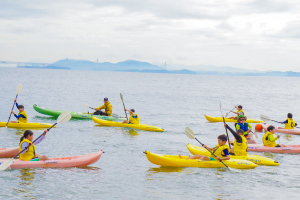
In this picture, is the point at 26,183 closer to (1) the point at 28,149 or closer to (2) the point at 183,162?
(1) the point at 28,149

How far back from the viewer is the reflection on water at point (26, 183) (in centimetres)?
888

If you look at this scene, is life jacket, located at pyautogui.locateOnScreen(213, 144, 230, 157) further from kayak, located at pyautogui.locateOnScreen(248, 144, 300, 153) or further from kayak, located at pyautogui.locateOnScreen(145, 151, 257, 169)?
kayak, located at pyautogui.locateOnScreen(248, 144, 300, 153)

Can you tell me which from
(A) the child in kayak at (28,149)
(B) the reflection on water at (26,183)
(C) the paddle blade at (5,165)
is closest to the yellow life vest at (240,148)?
(A) the child in kayak at (28,149)

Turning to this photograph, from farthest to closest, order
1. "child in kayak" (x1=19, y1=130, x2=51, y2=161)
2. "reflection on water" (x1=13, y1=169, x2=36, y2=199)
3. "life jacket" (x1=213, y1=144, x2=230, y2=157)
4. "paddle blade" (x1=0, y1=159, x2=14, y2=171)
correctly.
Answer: "life jacket" (x1=213, y1=144, x2=230, y2=157) → "child in kayak" (x1=19, y1=130, x2=51, y2=161) → "paddle blade" (x1=0, y1=159, x2=14, y2=171) → "reflection on water" (x1=13, y1=169, x2=36, y2=199)

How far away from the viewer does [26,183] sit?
9469mm

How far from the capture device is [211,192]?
953 cm

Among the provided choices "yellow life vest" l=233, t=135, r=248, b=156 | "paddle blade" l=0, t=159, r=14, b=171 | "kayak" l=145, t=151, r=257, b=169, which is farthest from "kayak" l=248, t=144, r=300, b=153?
"paddle blade" l=0, t=159, r=14, b=171

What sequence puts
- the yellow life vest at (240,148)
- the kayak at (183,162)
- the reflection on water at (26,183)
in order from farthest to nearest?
1. the yellow life vest at (240,148)
2. the kayak at (183,162)
3. the reflection on water at (26,183)

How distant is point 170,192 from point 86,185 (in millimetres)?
2384

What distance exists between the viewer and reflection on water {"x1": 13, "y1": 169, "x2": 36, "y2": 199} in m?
8.88

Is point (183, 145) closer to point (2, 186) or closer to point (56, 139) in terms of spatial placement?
point (56, 139)

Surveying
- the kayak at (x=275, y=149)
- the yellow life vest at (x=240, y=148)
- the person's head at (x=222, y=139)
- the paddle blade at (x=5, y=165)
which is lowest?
the kayak at (x=275, y=149)

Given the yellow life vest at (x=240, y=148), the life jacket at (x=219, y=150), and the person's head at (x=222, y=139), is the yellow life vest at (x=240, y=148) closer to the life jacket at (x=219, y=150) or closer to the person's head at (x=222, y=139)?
the life jacket at (x=219, y=150)

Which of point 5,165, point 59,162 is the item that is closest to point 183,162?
point 59,162
